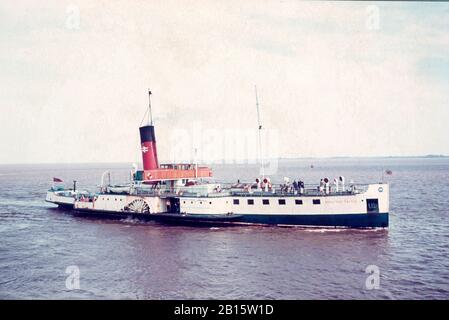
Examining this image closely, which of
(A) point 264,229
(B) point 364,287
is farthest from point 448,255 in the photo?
(A) point 264,229

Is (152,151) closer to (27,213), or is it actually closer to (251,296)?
(27,213)

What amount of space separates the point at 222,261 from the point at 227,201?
47.2 ft

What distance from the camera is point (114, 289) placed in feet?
83.6

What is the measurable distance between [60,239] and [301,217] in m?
25.5

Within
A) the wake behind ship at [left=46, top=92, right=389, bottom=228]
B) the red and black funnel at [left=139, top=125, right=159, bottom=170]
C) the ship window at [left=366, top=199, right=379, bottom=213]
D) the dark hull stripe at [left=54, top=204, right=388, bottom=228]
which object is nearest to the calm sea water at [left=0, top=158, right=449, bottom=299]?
the dark hull stripe at [left=54, top=204, right=388, bottom=228]

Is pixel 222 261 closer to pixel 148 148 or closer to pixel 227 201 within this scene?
pixel 227 201

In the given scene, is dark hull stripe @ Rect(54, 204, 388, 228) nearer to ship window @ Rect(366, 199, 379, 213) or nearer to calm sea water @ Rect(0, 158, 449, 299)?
ship window @ Rect(366, 199, 379, 213)

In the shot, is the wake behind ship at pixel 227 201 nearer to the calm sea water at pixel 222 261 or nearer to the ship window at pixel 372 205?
the ship window at pixel 372 205

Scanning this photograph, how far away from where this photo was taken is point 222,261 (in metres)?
31.5

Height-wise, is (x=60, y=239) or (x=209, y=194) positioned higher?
(x=209, y=194)

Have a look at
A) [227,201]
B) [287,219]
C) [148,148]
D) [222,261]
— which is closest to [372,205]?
[287,219]

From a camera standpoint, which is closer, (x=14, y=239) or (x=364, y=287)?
(x=364, y=287)

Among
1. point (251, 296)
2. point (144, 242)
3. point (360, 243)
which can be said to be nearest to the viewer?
point (251, 296)

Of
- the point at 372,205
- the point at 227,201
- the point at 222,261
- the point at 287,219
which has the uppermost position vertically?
the point at 227,201
